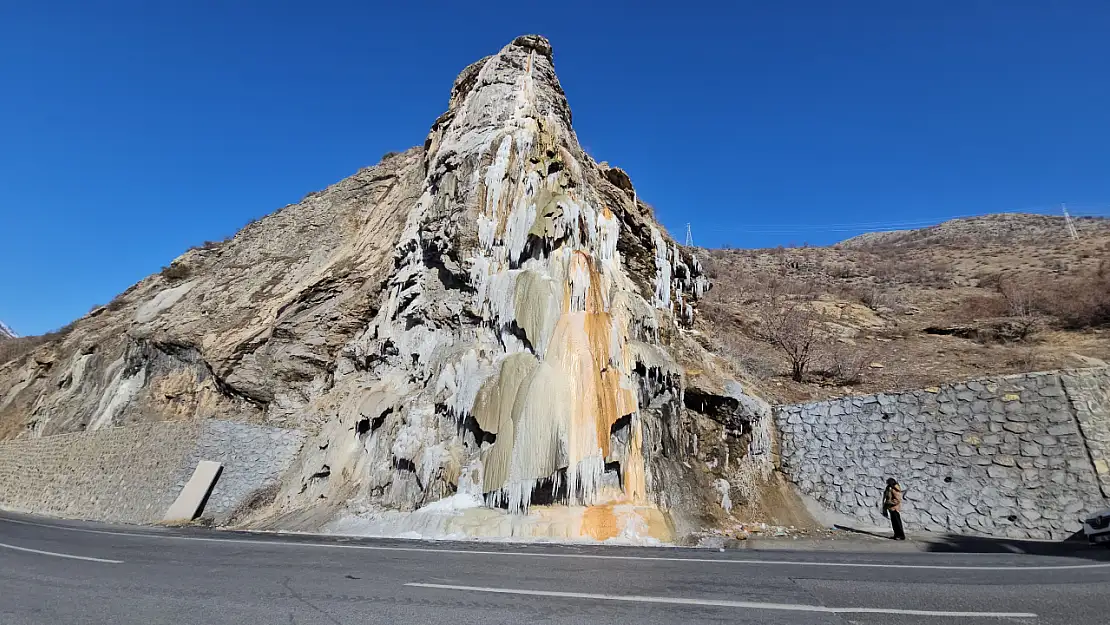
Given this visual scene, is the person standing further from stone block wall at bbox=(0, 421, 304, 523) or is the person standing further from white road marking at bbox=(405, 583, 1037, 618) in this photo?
stone block wall at bbox=(0, 421, 304, 523)

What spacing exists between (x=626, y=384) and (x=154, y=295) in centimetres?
2582

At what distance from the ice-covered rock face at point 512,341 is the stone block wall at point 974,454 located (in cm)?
439

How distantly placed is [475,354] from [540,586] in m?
7.75

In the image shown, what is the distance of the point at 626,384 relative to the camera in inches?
459

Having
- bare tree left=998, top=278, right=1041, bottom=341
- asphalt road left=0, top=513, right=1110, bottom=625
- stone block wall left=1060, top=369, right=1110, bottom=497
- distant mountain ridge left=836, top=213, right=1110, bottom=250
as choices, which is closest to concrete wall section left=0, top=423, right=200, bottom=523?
asphalt road left=0, top=513, right=1110, bottom=625

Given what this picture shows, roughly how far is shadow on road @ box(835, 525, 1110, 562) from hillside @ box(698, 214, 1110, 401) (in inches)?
A: 206

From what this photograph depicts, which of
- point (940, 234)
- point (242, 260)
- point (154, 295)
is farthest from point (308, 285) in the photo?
point (940, 234)

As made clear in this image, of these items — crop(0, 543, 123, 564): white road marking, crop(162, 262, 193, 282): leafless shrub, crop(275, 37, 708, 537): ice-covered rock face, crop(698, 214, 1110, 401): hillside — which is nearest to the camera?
crop(0, 543, 123, 564): white road marking

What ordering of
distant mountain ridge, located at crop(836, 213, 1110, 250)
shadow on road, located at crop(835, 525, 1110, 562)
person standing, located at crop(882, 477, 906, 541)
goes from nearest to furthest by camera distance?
shadow on road, located at crop(835, 525, 1110, 562)
person standing, located at crop(882, 477, 906, 541)
distant mountain ridge, located at crop(836, 213, 1110, 250)

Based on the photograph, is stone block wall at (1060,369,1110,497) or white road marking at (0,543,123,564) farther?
stone block wall at (1060,369,1110,497)

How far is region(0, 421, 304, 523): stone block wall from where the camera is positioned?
15859 millimetres

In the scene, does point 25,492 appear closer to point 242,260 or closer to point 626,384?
point 242,260

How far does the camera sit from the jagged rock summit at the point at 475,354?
10953mm

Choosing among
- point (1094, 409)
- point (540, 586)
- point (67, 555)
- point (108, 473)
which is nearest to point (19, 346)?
point (108, 473)
